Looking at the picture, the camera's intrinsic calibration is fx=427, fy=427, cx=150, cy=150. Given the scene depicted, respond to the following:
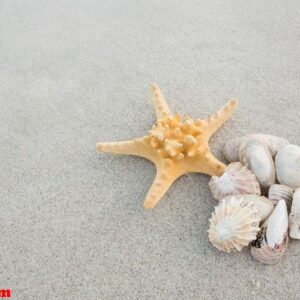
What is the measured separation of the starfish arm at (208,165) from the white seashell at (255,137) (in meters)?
0.09

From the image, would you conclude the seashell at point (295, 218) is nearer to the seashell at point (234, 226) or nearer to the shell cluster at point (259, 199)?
the shell cluster at point (259, 199)

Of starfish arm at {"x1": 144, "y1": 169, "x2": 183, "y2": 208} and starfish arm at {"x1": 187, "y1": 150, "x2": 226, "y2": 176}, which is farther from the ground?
starfish arm at {"x1": 187, "y1": 150, "x2": 226, "y2": 176}

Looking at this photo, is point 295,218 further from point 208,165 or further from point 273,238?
point 208,165

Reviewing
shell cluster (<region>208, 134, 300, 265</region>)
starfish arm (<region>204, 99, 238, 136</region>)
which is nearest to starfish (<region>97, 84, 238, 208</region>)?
starfish arm (<region>204, 99, 238, 136</region>)

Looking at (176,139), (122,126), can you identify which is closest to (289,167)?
(176,139)

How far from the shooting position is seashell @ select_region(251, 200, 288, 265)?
1.48 metres

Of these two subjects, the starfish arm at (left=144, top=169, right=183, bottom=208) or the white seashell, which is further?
the white seashell

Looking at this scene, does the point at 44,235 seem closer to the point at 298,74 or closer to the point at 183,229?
the point at 183,229

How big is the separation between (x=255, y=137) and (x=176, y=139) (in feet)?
1.07

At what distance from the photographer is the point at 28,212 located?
1.73 metres

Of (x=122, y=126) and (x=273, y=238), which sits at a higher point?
(x=273, y=238)

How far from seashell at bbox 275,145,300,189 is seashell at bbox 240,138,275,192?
28 mm

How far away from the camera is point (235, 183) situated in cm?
161

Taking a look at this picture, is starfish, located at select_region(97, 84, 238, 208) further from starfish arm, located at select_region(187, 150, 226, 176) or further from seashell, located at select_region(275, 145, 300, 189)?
seashell, located at select_region(275, 145, 300, 189)
